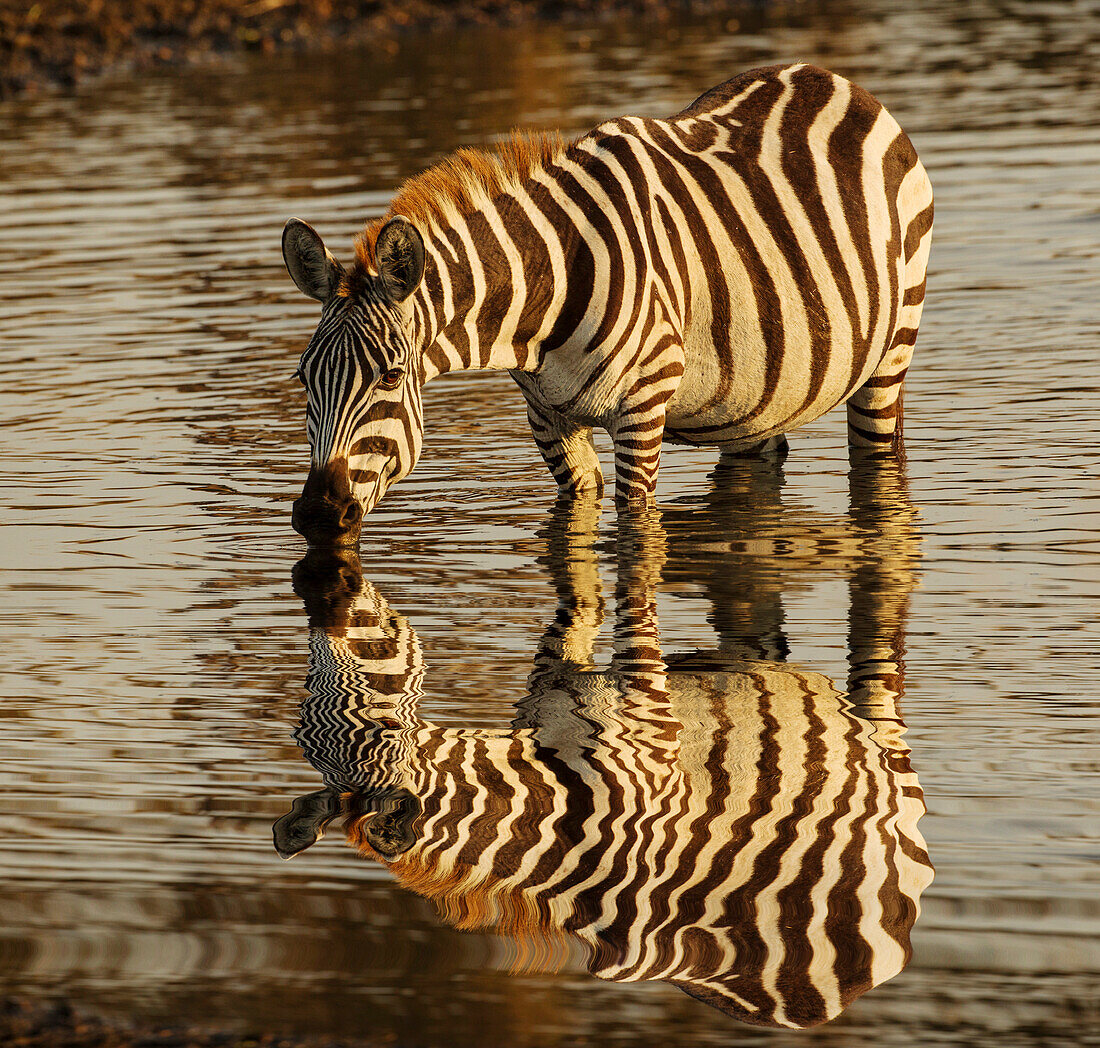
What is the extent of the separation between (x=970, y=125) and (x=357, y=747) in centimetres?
1467

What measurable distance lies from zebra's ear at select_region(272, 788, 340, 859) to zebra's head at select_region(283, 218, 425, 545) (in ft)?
5.78

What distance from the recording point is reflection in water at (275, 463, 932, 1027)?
384 centimetres

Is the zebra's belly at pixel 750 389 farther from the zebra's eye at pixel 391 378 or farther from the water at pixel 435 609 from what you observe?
the zebra's eye at pixel 391 378

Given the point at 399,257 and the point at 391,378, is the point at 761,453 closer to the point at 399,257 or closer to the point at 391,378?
the point at 391,378

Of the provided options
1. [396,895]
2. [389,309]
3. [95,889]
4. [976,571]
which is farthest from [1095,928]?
[389,309]

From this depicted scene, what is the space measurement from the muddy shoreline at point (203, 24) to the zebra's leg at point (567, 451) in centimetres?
1909

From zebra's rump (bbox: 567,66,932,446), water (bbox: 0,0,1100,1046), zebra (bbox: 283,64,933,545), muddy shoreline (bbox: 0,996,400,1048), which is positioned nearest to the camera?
muddy shoreline (bbox: 0,996,400,1048)

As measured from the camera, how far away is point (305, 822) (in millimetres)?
4535

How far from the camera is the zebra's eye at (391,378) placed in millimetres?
6211

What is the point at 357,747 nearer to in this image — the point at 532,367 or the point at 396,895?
the point at 396,895

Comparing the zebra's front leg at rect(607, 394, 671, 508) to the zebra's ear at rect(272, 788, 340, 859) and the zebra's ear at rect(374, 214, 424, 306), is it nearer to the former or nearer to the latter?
the zebra's ear at rect(374, 214, 424, 306)

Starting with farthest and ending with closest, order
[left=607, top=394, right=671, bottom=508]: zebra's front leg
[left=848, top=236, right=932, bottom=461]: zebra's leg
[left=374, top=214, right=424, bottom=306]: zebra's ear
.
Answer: [left=848, top=236, right=932, bottom=461]: zebra's leg
[left=607, top=394, right=671, bottom=508]: zebra's front leg
[left=374, top=214, right=424, bottom=306]: zebra's ear

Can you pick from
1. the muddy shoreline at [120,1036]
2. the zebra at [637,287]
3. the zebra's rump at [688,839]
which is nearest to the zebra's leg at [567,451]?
the zebra at [637,287]

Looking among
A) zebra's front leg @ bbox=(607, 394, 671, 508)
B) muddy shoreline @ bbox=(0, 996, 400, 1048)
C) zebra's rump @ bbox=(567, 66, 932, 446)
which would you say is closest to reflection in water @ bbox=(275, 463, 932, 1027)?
muddy shoreline @ bbox=(0, 996, 400, 1048)
